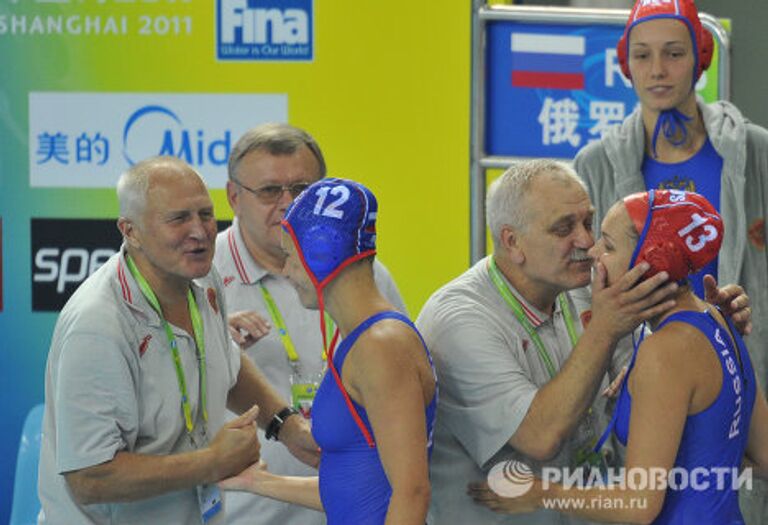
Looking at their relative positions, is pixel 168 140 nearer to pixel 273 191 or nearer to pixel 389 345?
pixel 273 191

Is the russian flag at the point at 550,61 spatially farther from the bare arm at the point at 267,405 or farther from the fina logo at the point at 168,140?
→ the bare arm at the point at 267,405

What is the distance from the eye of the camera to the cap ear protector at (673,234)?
287cm

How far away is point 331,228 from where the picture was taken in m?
2.84

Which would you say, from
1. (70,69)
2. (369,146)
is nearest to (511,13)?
(369,146)

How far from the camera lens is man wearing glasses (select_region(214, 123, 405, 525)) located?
3729mm

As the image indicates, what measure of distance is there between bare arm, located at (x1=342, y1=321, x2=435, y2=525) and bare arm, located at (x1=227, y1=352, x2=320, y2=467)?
767 millimetres

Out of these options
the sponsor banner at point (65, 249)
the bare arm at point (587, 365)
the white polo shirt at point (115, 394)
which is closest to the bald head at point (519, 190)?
the bare arm at point (587, 365)

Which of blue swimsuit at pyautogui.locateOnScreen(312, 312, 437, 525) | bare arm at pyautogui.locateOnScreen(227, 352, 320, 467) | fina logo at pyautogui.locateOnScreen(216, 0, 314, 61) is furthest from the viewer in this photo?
fina logo at pyautogui.locateOnScreen(216, 0, 314, 61)

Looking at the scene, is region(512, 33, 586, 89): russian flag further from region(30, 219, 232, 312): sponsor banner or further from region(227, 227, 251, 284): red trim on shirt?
region(227, 227, 251, 284): red trim on shirt

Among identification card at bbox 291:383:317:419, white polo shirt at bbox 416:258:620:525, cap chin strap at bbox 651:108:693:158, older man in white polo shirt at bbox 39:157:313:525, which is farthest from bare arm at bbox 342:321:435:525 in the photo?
cap chin strap at bbox 651:108:693:158

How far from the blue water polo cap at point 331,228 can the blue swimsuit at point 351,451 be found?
0.47ft

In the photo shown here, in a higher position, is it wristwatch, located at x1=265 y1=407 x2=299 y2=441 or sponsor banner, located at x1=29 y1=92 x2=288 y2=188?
sponsor banner, located at x1=29 y1=92 x2=288 y2=188

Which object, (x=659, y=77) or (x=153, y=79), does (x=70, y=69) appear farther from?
(x=659, y=77)

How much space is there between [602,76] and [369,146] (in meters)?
0.97
